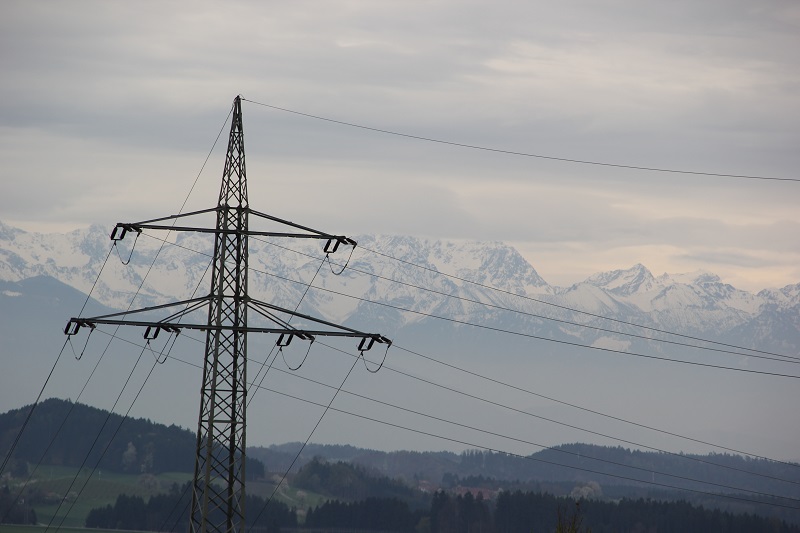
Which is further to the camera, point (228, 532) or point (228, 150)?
point (228, 150)

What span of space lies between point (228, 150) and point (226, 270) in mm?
5093

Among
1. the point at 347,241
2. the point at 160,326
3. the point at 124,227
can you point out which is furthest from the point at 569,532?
the point at 124,227

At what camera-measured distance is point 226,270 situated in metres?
54.1

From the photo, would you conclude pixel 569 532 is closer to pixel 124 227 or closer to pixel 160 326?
pixel 160 326

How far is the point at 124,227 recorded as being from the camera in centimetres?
5509

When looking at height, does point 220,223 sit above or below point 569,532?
above

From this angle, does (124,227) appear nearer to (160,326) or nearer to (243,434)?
(160,326)

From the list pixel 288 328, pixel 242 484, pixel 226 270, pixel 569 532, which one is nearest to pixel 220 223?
pixel 226 270

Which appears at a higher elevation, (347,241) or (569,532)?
(347,241)

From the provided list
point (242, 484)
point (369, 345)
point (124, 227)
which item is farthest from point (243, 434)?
point (124, 227)

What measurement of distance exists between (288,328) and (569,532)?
12.9 m

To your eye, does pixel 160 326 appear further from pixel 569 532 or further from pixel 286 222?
pixel 569 532

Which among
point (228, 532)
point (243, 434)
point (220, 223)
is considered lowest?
point (228, 532)

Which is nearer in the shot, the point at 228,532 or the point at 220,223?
the point at 228,532
